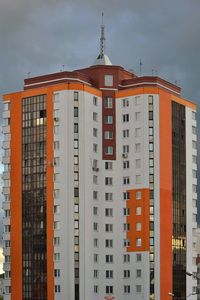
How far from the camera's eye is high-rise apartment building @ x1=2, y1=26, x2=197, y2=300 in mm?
137875

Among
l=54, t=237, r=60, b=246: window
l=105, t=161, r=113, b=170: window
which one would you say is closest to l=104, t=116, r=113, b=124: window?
l=105, t=161, r=113, b=170: window

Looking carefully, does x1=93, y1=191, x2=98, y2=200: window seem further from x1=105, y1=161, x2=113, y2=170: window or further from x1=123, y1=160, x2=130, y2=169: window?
x1=123, y1=160, x2=130, y2=169: window

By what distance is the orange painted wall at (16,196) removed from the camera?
142000mm

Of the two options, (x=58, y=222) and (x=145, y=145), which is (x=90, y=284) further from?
(x=145, y=145)

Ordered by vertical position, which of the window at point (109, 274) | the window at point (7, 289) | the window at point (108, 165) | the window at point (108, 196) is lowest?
the window at point (7, 289)

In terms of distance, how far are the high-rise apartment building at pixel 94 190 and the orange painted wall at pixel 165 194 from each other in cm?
18

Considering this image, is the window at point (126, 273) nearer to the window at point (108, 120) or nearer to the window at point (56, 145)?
the window at point (56, 145)

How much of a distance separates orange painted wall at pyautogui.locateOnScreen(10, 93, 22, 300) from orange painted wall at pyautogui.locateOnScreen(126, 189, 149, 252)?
19.4 metres

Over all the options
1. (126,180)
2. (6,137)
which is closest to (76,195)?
(126,180)

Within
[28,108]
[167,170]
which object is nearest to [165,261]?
[167,170]

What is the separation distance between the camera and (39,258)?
139 m

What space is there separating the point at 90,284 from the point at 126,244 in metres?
9.97

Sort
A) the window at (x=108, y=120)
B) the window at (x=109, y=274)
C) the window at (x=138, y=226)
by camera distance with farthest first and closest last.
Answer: the window at (x=108, y=120), the window at (x=138, y=226), the window at (x=109, y=274)

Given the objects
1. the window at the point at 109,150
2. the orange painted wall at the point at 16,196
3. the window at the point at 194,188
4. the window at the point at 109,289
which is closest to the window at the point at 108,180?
the window at the point at 109,150
